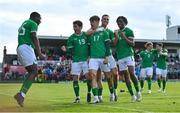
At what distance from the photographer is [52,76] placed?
165 feet

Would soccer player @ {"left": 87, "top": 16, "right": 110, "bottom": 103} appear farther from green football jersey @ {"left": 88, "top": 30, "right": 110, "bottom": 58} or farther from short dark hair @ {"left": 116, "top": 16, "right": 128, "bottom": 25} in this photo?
short dark hair @ {"left": 116, "top": 16, "right": 128, "bottom": 25}

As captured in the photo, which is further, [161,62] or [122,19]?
[161,62]

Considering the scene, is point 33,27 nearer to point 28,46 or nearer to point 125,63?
point 28,46

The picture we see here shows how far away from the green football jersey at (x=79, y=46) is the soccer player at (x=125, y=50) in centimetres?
98

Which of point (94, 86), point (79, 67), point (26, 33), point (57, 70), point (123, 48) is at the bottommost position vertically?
point (57, 70)

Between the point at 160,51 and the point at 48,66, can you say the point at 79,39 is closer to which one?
the point at 160,51

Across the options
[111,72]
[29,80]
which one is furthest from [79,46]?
[29,80]

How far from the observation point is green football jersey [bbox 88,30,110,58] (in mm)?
15352

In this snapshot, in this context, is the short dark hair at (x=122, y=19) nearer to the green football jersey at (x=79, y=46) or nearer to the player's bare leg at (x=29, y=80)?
the green football jersey at (x=79, y=46)

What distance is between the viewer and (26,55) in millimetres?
13281

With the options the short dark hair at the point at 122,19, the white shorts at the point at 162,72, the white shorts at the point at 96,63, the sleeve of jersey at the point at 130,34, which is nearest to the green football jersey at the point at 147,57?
the white shorts at the point at 162,72

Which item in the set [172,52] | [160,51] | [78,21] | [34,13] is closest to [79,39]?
[78,21]

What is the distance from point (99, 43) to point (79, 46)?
0.81 m

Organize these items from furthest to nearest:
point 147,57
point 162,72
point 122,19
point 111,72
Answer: point 162,72, point 147,57, point 111,72, point 122,19
